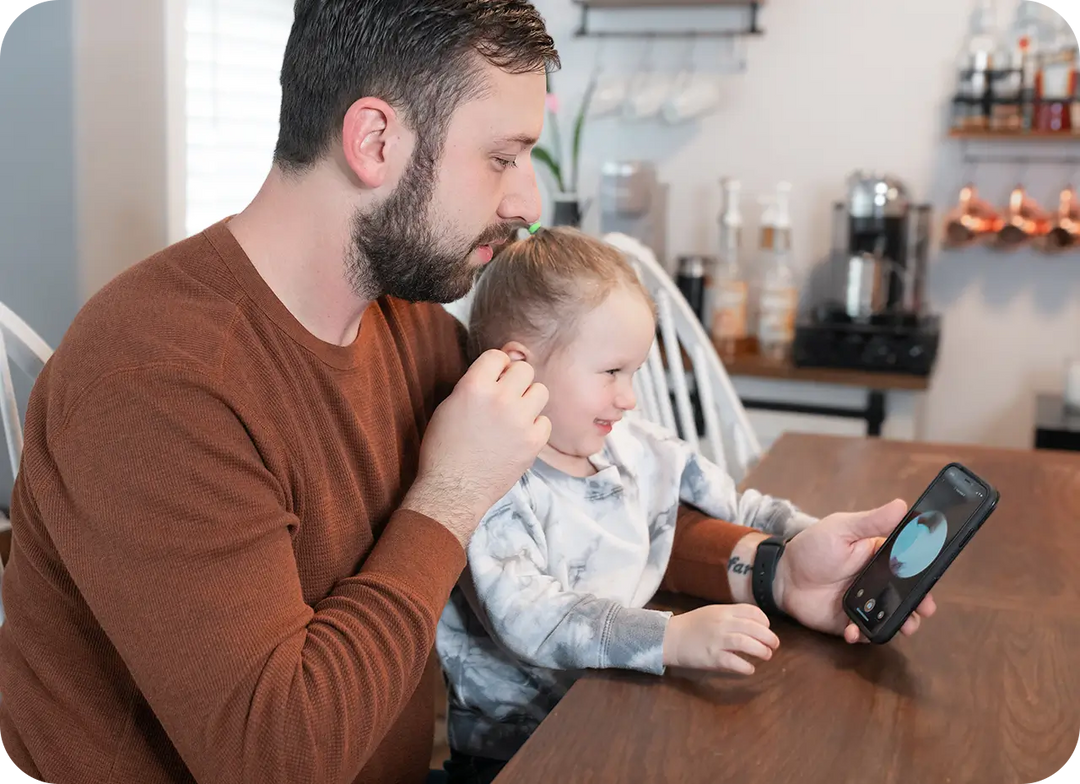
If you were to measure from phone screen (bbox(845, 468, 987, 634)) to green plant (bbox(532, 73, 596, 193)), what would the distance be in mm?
2221

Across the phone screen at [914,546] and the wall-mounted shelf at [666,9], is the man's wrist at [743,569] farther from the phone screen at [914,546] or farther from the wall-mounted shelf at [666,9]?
the wall-mounted shelf at [666,9]

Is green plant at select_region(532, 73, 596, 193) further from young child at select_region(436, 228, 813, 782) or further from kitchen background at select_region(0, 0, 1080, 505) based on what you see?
young child at select_region(436, 228, 813, 782)

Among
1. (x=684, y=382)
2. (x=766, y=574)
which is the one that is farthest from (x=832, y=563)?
(x=684, y=382)

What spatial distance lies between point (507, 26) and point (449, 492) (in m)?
0.42

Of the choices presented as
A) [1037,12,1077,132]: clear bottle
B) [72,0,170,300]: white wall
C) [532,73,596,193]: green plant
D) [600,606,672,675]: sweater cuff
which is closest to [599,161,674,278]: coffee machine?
[532,73,596,193]: green plant

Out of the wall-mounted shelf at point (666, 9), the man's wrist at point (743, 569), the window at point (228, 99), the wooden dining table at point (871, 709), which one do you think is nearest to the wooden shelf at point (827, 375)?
the wall-mounted shelf at point (666, 9)

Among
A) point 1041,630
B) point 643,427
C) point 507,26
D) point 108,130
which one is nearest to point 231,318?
point 507,26

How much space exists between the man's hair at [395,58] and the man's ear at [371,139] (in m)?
0.01

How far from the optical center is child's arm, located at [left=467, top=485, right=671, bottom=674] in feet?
3.21

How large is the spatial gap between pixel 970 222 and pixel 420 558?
244 centimetres

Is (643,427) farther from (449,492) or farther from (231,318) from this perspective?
(231,318)

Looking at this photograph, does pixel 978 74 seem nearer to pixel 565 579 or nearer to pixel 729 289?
pixel 729 289

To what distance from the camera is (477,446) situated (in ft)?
3.25

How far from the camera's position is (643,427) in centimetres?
135
